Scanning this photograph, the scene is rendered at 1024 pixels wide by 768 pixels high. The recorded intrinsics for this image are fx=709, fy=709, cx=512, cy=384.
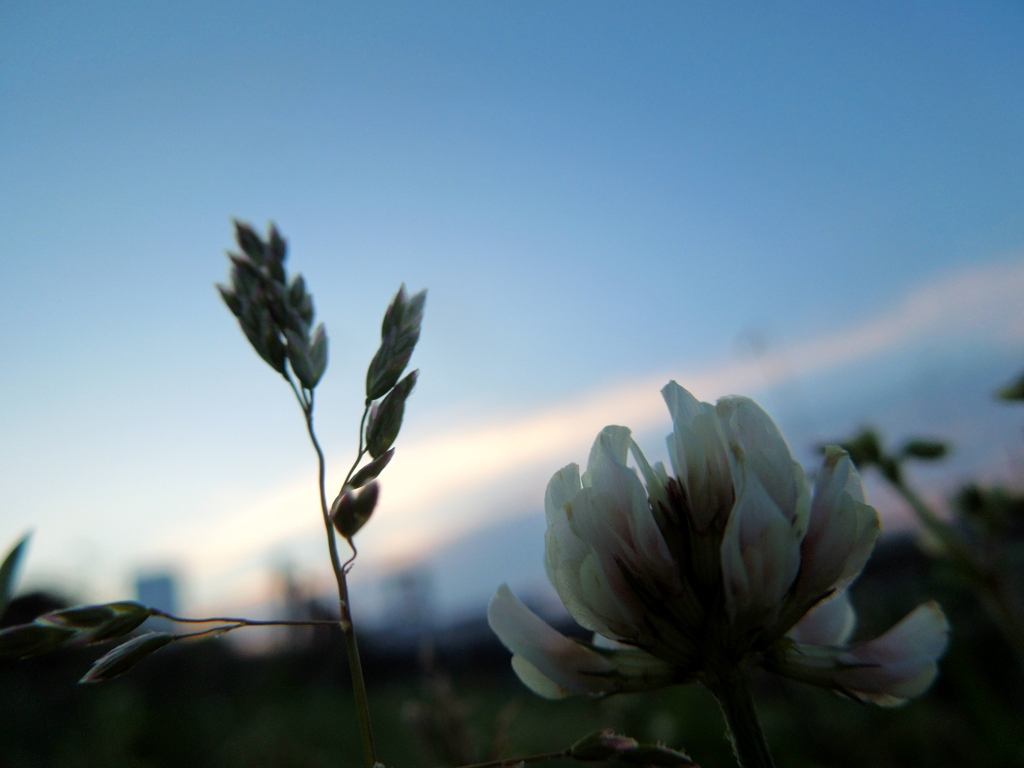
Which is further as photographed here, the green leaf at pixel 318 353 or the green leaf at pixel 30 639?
the green leaf at pixel 318 353

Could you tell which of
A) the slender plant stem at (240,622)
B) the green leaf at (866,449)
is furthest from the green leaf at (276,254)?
the green leaf at (866,449)

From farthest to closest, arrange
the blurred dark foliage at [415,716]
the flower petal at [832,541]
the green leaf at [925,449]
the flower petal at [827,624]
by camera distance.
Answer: the blurred dark foliage at [415,716], the green leaf at [925,449], the flower petal at [827,624], the flower petal at [832,541]

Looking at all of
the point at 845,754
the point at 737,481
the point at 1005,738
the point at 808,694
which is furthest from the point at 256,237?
the point at 808,694

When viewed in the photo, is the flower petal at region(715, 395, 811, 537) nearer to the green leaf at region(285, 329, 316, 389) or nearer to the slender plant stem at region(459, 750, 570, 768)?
the slender plant stem at region(459, 750, 570, 768)

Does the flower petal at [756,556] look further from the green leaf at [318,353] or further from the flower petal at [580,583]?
the green leaf at [318,353]

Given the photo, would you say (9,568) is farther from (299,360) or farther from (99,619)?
(299,360)

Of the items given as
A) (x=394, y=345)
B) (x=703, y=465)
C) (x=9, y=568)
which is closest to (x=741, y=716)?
(x=703, y=465)

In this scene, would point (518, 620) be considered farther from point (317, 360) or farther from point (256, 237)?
point (256, 237)
